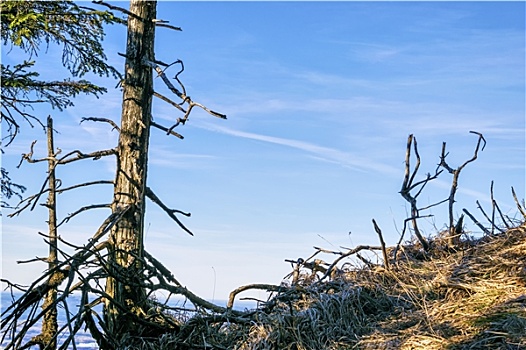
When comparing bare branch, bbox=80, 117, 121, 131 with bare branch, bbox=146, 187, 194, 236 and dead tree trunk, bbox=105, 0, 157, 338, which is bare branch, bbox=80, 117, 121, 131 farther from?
bare branch, bbox=146, 187, 194, 236

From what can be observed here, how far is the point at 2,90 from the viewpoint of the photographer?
1084 centimetres

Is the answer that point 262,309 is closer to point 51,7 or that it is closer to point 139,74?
point 139,74

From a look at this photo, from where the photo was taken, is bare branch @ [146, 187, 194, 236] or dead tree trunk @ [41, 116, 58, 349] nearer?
bare branch @ [146, 187, 194, 236]

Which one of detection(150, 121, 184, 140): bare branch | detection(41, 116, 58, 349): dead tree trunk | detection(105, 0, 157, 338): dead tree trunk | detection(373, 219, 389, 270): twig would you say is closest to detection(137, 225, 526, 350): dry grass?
detection(373, 219, 389, 270): twig

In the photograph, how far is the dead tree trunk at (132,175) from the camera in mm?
5586

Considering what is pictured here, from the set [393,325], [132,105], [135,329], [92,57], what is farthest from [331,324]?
[92,57]

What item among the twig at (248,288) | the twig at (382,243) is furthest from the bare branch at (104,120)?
the twig at (382,243)

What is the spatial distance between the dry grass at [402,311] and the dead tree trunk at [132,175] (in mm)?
521

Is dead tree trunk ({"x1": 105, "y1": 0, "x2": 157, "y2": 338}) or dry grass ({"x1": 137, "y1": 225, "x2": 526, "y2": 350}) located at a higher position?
dead tree trunk ({"x1": 105, "y1": 0, "x2": 157, "y2": 338})

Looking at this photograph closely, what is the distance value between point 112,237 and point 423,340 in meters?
3.09

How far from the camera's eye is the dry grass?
4336 millimetres

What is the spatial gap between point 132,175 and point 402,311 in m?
2.88

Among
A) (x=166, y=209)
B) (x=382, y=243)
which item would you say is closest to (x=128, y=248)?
(x=166, y=209)

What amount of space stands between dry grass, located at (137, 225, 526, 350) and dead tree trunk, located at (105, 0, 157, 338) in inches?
20.5
